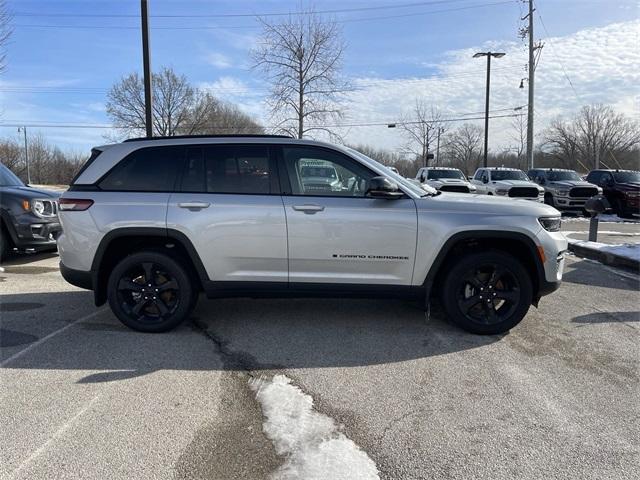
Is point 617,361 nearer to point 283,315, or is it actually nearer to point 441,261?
point 441,261

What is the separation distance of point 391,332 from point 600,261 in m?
6.25

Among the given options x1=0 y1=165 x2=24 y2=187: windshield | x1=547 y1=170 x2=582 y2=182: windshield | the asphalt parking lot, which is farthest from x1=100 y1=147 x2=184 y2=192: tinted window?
Result: x1=547 y1=170 x2=582 y2=182: windshield

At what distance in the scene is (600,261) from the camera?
29.5ft

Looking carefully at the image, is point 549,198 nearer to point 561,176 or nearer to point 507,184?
point 561,176

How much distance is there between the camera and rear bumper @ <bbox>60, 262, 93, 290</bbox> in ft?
15.4

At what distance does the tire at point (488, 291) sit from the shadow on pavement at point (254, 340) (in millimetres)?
173

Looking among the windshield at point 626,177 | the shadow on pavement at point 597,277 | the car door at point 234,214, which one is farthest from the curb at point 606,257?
the windshield at point 626,177

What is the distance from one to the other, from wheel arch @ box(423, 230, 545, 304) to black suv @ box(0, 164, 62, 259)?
20.2 ft

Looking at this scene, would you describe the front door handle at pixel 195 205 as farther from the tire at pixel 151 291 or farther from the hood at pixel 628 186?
the hood at pixel 628 186

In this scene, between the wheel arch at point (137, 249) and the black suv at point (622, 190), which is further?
the black suv at point (622, 190)

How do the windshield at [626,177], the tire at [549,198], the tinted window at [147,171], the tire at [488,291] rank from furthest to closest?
1. the tire at [549,198]
2. the windshield at [626,177]
3. the tinted window at [147,171]
4. the tire at [488,291]

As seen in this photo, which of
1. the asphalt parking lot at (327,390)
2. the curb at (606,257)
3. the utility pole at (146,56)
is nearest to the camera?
the asphalt parking lot at (327,390)

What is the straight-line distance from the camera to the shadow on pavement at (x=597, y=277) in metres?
7.05

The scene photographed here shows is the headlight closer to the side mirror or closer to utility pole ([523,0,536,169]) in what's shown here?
the side mirror
